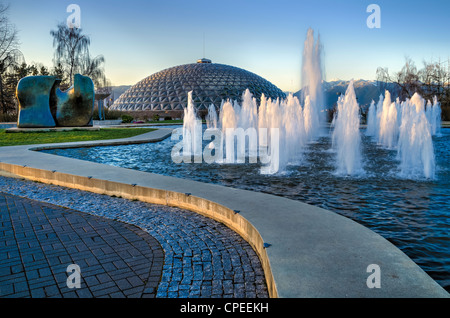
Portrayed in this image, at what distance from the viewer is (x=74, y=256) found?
3893 millimetres

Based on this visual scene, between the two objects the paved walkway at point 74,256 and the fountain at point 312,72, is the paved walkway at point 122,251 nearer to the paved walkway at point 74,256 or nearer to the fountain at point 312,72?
the paved walkway at point 74,256

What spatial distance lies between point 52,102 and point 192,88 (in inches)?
1479

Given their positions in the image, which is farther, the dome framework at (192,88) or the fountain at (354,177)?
the dome framework at (192,88)

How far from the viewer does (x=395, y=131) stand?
851 inches

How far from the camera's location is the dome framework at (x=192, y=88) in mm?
55856

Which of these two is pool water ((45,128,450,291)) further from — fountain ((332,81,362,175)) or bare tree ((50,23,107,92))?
bare tree ((50,23,107,92))

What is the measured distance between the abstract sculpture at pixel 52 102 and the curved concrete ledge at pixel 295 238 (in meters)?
16.0

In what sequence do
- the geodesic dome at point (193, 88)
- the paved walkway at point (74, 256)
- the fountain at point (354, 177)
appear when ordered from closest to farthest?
the paved walkway at point (74, 256), the fountain at point (354, 177), the geodesic dome at point (193, 88)

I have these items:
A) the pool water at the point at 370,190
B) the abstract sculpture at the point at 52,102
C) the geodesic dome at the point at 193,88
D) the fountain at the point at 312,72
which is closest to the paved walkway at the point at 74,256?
the pool water at the point at 370,190

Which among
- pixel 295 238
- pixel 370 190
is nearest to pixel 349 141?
pixel 370 190

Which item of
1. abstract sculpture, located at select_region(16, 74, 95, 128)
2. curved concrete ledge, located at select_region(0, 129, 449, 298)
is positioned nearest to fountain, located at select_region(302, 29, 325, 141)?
abstract sculpture, located at select_region(16, 74, 95, 128)

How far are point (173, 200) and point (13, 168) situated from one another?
5.31 m
